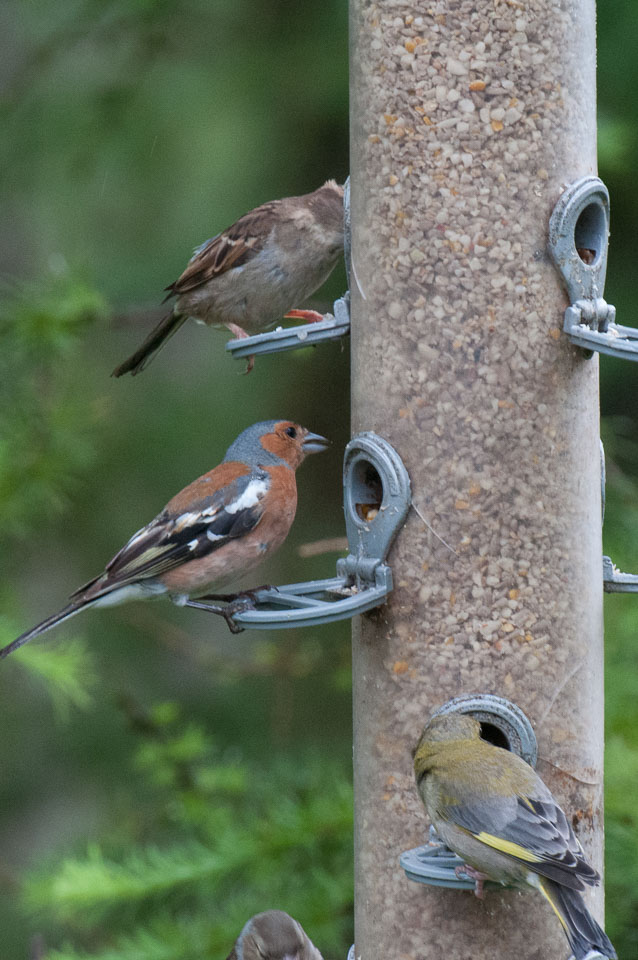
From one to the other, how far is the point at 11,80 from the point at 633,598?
440 cm

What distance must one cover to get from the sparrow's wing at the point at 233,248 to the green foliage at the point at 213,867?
2076 mm

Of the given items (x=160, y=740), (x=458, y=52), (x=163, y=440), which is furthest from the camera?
(x=163, y=440)

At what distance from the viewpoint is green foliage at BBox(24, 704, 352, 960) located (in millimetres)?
5824

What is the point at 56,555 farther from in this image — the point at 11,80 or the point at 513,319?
the point at 513,319

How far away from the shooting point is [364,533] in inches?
169

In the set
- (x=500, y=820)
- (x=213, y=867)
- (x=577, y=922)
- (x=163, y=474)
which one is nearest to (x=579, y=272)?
(x=500, y=820)

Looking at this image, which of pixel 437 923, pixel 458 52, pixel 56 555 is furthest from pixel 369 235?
pixel 56 555

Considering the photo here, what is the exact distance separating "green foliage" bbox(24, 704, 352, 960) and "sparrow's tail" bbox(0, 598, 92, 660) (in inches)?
54.9

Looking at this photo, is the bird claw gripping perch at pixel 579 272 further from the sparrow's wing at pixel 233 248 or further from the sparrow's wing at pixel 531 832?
the sparrow's wing at pixel 233 248

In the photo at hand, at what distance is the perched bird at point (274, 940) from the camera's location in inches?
200

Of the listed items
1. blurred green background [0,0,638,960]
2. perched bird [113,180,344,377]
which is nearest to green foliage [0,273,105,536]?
blurred green background [0,0,638,960]

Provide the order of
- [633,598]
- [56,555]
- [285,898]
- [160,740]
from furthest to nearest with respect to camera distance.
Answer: [56,555] < [160,740] < [633,598] < [285,898]

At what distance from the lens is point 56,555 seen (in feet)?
29.7

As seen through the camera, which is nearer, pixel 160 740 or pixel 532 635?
pixel 532 635
